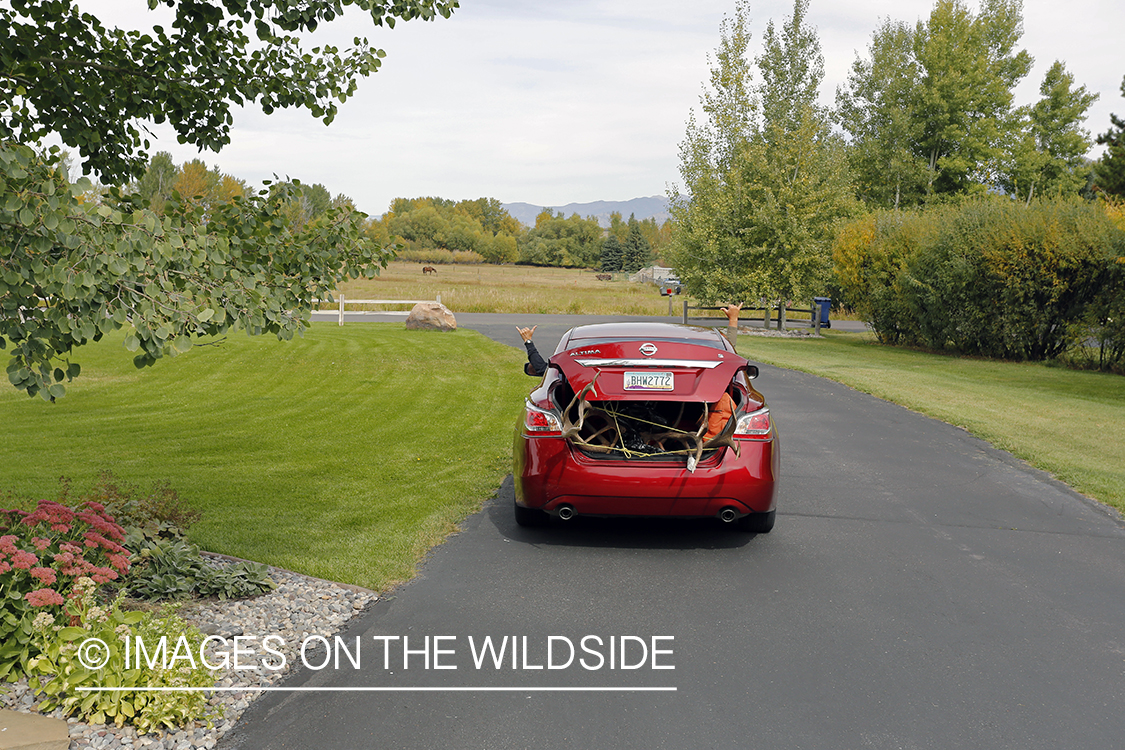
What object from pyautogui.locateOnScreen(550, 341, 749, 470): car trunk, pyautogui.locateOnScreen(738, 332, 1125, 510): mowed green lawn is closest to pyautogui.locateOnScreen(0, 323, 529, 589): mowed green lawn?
pyautogui.locateOnScreen(550, 341, 749, 470): car trunk

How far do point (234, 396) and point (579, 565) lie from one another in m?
10.6

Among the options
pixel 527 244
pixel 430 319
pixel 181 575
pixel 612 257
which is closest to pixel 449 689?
pixel 181 575

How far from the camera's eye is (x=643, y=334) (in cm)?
761

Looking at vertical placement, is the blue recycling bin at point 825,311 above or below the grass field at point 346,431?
above

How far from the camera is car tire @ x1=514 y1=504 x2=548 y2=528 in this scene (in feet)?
23.3

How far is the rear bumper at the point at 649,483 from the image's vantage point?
642 cm

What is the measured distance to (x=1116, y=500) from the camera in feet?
28.5

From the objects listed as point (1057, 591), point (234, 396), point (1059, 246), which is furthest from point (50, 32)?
point (1059, 246)

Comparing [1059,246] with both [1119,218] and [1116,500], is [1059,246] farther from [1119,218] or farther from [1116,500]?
[1116,500]

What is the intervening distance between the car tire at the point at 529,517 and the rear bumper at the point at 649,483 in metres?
0.46

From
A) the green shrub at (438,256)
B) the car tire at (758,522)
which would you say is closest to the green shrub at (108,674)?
the car tire at (758,522)

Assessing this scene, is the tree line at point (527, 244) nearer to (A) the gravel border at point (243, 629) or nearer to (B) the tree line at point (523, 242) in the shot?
(B) the tree line at point (523, 242)

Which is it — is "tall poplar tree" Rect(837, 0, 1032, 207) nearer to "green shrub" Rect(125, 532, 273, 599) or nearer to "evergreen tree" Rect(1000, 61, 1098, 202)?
"evergreen tree" Rect(1000, 61, 1098, 202)

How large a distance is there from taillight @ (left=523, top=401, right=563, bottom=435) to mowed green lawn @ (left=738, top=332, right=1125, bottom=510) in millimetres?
5740
